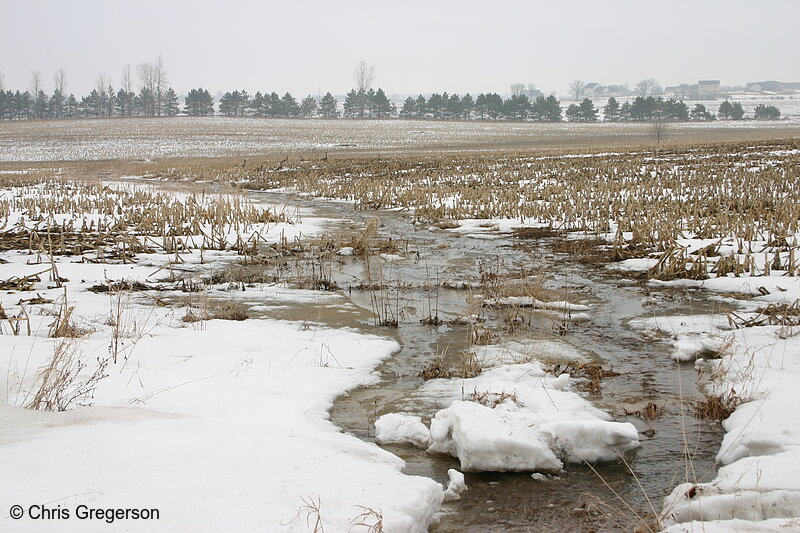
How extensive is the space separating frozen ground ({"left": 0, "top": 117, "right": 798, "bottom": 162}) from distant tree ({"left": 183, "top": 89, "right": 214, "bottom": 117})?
27063 mm

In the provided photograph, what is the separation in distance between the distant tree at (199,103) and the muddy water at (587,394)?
11356 centimetres

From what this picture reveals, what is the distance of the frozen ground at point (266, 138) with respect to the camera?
5469cm

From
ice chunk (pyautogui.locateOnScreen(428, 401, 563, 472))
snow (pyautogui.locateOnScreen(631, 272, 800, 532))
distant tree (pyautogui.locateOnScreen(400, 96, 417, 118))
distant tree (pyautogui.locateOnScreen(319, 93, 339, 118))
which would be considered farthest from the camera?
distant tree (pyautogui.locateOnScreen(319, 93, 339, 118))

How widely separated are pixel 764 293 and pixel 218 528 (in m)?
8.14

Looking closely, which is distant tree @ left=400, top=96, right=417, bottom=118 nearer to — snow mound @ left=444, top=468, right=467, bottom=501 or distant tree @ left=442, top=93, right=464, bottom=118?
distant tree @ left=442, top=93, right=464, bottom=118

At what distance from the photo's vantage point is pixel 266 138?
68.2 meters

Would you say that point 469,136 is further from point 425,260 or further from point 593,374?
point 593,374

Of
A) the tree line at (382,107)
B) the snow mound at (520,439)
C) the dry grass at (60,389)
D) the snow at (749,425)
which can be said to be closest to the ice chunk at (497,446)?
the snow mound at (520,439)

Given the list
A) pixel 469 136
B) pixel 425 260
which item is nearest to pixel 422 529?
pixel 425 260

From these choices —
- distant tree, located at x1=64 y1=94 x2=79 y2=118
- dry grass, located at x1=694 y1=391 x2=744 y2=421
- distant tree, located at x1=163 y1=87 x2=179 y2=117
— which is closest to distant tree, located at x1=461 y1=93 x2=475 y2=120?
distant tree, located at x1=163 y1=87 x2=179 y2=117

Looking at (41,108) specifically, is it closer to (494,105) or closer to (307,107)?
(307,107)

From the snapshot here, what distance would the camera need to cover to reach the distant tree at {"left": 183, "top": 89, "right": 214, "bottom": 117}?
116125 millimetres

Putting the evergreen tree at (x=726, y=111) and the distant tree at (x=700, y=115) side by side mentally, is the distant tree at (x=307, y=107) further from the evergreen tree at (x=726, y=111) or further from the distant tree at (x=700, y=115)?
the evergreen tree at (x=726, y=111)

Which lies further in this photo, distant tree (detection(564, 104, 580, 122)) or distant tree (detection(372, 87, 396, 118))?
distant tree (detection(372, 87, 396, 118))
